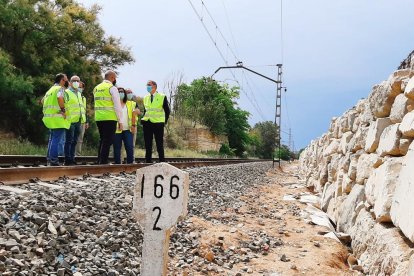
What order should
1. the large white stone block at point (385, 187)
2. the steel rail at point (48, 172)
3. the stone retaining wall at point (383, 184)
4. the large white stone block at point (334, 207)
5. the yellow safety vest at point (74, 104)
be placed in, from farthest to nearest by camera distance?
the yellow safety vest at point (74, 104), the large white stone block at point (334, 207), the steel rail at point (48, 172), the large white stone block at point (385, 187), the stone retaining wall at point (383, 184)

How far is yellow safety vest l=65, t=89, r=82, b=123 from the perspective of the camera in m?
9.26

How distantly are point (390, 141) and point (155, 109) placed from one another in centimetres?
653

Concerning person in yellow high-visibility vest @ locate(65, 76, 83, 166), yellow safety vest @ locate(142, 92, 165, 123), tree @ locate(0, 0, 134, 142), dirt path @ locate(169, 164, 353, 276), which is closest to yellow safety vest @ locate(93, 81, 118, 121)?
person in yellow high-visibility vest @ locate(65, 76, 83, 166)

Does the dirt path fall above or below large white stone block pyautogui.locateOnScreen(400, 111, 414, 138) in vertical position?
below

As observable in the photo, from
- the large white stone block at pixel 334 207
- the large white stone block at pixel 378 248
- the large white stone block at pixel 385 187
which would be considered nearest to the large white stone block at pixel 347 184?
the large white stone block at pixel 334 207

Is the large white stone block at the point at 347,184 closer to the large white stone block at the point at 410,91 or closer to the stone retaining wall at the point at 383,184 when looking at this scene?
the stone retaining wall at the point at 383,184

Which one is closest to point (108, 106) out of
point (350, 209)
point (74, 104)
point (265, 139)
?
point (74, 104)

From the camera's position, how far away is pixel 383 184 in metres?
4.70

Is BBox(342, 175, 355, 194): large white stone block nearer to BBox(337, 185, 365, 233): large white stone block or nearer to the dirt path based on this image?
BBox(337, 185, 365, 233): large white stone block

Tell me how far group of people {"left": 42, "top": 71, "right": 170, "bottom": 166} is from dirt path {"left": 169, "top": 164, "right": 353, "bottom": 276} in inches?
133

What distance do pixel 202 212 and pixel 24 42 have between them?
16.7 meters

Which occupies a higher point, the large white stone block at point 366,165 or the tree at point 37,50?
the tree at point 37,50

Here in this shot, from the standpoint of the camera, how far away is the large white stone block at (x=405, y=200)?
12.0 ft

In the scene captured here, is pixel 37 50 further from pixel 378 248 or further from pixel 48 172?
pixel 378 248
